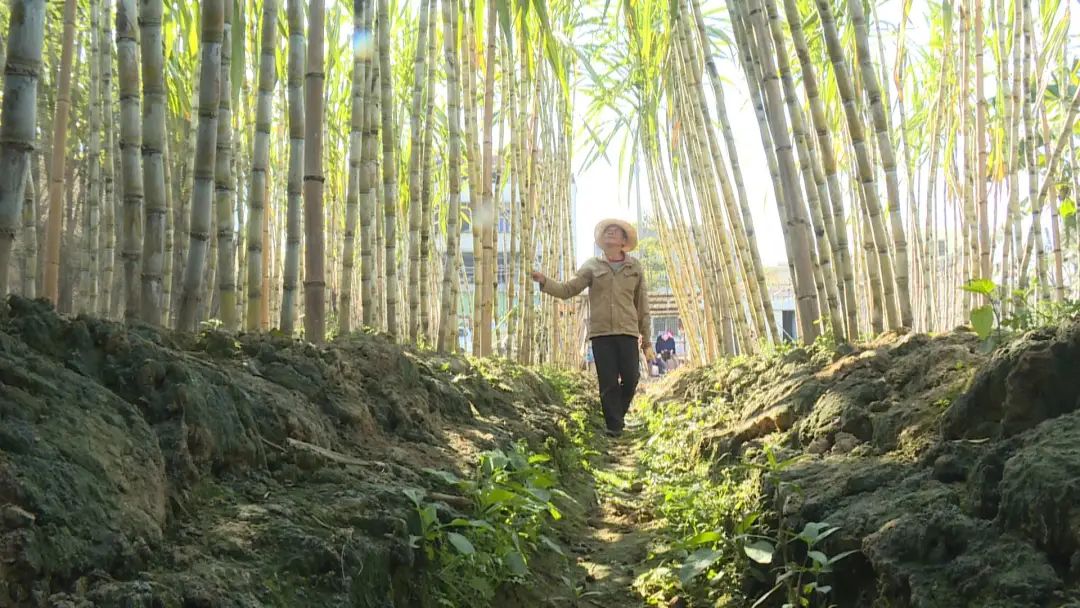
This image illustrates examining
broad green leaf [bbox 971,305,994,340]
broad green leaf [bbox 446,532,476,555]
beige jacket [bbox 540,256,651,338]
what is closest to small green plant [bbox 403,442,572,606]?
broad green leaf [bbox 446,532,476,555]

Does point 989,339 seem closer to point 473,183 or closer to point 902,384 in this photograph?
point 902,384

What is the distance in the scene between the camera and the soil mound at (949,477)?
3.98 feet

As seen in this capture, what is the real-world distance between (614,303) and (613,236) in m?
0.38

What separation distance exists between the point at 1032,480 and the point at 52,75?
6.88 metres

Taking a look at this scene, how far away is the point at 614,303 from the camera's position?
15.0 feet

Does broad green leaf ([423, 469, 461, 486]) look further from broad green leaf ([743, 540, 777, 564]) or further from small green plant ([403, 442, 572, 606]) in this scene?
broad green leaf ([743, 540, 777, 564])

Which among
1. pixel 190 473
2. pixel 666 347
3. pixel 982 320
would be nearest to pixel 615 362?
pixel 982 320

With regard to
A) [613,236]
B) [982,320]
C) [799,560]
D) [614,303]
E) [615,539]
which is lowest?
[615,539]

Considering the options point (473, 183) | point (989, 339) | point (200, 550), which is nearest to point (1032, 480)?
point (989, 339)

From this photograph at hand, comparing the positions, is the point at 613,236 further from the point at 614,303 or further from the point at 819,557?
the point at 819,557

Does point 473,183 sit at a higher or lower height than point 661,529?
higher

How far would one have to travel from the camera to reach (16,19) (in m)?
1.67

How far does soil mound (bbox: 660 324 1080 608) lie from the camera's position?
1.21 metres

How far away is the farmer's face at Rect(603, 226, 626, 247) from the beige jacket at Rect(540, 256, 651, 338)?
11 cm
